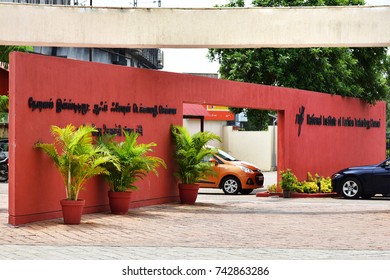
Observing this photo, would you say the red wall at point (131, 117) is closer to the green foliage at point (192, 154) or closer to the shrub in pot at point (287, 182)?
the green foliage at point (192, 154)

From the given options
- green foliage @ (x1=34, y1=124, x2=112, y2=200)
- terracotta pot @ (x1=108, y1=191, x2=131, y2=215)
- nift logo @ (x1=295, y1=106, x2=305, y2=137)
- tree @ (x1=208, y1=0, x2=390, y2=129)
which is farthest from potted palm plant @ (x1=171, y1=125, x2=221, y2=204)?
tree @ (x1=208, y1=0, x2=390, y2=129)

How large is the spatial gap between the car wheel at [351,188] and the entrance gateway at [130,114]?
118 inches

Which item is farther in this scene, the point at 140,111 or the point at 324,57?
the point at 324,57

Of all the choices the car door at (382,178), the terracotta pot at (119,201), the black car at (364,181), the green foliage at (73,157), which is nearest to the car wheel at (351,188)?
the black car at (364,181)

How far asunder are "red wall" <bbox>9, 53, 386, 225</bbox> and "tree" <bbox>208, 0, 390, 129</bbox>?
368 centimetres

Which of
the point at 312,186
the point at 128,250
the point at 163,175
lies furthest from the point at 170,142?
the point at 128,250

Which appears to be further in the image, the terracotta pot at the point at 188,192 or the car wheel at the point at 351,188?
the car wheel at the point at 351,188

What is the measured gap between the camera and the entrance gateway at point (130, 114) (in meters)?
16.2

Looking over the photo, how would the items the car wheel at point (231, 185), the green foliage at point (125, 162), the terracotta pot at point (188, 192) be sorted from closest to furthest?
1. the green foliage at point (125, 162)
2. the terracotta pot at point (188, 192)
3. the car wheel at point (231, 185)

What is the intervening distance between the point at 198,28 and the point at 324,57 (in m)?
16.7

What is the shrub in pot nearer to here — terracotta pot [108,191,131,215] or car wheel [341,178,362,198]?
car wheel [341,178,362,198]

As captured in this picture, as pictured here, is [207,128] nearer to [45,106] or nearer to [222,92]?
[222,92]

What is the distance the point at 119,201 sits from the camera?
18.4 metres

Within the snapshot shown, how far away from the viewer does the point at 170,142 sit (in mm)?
22109
